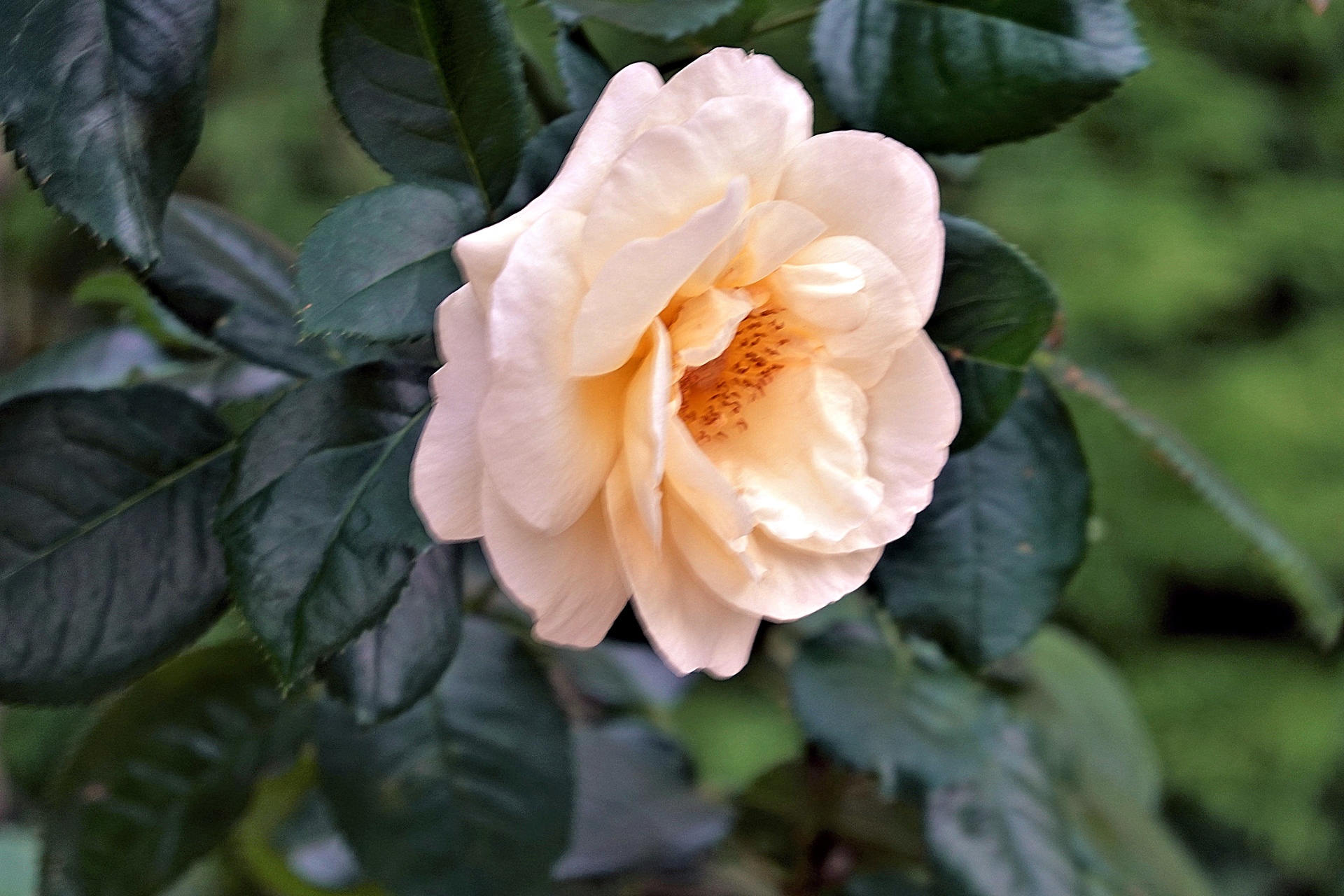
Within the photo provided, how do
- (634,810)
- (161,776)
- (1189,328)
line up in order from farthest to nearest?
(1189,328) < (634,810) < (161,776)

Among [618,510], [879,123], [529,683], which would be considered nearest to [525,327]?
[618,510]

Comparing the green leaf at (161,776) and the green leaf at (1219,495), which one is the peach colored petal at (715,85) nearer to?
the green leaf at (1219,495)

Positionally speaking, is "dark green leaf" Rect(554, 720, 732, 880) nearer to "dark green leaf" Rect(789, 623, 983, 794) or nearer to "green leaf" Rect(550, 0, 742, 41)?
"dark green leaf" Rect(789, 623, 983, 794)

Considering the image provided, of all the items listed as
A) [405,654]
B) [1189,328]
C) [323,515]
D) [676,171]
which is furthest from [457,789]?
[1189,328]

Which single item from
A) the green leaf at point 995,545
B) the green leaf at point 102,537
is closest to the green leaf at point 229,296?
the green leaf at point 102,537

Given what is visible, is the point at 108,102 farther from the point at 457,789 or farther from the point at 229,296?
the point at 457,789

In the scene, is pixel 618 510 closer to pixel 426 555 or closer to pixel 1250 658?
pixel 426 555
